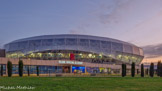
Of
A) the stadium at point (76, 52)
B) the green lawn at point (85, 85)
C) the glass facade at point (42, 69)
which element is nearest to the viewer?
the green lawn at point (85, 85)

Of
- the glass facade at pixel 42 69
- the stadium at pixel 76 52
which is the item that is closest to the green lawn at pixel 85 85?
the glass facade at pixel 42 69

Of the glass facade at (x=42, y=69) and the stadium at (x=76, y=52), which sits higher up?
the stadium at (x=76, y=52)

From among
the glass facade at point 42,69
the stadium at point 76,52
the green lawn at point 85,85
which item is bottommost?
the glass facade at point 42,69

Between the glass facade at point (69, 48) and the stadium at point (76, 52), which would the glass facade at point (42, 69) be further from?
the glass facade at point (69, 48)

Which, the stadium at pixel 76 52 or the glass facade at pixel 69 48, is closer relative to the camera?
the stadium at pixel 76 52

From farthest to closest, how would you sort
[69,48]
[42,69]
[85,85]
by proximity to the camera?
[69,48] < [42,69] < [85,85]

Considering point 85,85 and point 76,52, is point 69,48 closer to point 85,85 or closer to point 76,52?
point 76,52

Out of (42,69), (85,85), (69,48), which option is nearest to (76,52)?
(69,48)

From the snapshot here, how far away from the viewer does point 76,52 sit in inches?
4117

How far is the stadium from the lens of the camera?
96062 millimetres

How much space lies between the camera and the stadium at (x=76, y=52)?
96.1 metres

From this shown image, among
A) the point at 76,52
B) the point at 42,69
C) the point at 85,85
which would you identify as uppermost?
the point at 76,52

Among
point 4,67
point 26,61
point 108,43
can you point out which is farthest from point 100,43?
point 4,67

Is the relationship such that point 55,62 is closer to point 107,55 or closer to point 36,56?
point 36,56
